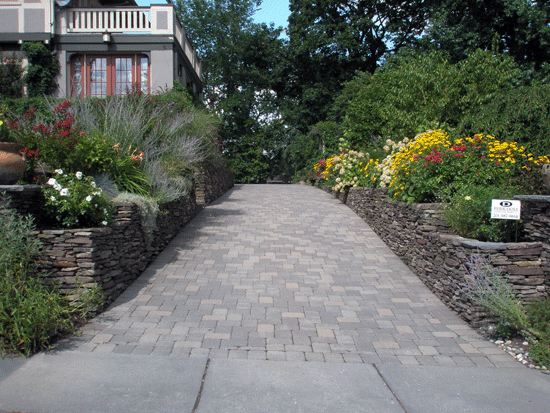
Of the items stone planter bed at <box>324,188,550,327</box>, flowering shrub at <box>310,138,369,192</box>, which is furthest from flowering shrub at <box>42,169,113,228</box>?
flowering shrub at <box>310,138,369,192</box>

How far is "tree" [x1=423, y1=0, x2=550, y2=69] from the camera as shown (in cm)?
1733

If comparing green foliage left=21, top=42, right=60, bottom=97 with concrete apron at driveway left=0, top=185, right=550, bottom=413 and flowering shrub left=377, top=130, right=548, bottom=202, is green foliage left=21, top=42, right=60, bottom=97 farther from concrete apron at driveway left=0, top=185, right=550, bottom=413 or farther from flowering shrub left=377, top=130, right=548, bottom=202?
flowering shrub left=377, top=130, right=548, bottom=202

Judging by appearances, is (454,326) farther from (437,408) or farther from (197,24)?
(197,24)

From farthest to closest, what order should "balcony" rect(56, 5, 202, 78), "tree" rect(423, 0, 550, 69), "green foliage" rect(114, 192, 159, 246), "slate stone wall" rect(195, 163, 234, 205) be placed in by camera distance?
"tree" rect(423, 0, 550, 69)
"balcony" rect(56, 5, 202, 78)
"slate stone wall" rect(195, 163, 234, 205)
"green foliage" rect(114, 192, 159, 246)

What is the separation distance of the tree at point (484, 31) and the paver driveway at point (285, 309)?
13.1 metres

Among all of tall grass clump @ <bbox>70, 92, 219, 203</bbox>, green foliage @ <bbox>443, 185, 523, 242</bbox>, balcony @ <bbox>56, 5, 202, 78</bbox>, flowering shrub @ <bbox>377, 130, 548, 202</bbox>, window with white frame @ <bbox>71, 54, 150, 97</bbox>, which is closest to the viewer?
green foliage @ <bbox>443, 185, 523, 242</bbox>

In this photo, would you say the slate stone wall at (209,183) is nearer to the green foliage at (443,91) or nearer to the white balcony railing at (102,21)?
the white balcony railing at (102,21)

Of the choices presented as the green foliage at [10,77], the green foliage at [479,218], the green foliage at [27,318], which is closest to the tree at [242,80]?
the green foliage at [10,77]

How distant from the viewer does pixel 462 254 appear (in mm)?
5594

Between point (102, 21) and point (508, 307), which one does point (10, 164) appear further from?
point (102, 21)

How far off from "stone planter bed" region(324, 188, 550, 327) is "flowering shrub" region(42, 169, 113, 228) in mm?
4789

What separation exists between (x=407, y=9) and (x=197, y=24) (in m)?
16.6

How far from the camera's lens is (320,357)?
4.45m

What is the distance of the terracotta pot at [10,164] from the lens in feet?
17.4
